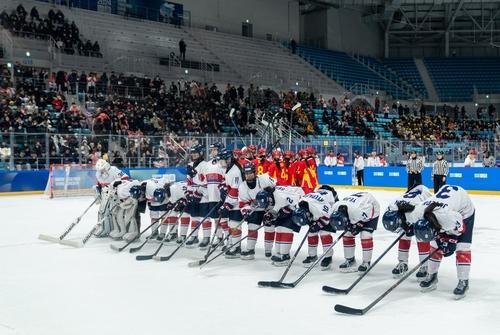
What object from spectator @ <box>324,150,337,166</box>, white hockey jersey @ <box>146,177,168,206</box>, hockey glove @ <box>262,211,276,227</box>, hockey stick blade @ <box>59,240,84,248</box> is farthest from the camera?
spectator @ <box>324,150,337,166</box>

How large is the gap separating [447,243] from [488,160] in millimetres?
14978

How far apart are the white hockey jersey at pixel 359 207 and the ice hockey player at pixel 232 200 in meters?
1.64

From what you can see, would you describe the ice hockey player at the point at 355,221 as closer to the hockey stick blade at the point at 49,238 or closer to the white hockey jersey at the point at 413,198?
the white hockey jersey at the point at 413,198

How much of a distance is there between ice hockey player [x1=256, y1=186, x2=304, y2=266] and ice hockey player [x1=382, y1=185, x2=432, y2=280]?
1172 mm

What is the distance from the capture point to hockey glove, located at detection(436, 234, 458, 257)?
5.16 metres

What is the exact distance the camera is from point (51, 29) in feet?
77.5

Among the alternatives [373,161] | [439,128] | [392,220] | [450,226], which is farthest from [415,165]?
[439,128]

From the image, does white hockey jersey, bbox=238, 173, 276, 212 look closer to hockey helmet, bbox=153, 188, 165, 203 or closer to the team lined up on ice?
the team lined up on ice

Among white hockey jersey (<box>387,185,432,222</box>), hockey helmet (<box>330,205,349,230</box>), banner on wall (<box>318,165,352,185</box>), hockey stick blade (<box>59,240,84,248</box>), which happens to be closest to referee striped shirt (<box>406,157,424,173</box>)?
banner on wall (<box>318,165,352,185</box>)

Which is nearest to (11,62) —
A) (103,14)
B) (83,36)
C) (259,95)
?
(83,36)

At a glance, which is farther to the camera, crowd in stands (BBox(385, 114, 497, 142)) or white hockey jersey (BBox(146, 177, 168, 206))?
crowd in stands (BBox(385, 114, 497, 142))

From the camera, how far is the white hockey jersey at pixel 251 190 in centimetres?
684

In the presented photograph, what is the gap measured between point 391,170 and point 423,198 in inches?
554

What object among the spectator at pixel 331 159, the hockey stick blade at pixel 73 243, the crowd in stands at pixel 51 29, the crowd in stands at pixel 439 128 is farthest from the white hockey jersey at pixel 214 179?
the crowd in stands at pixel 439 128
